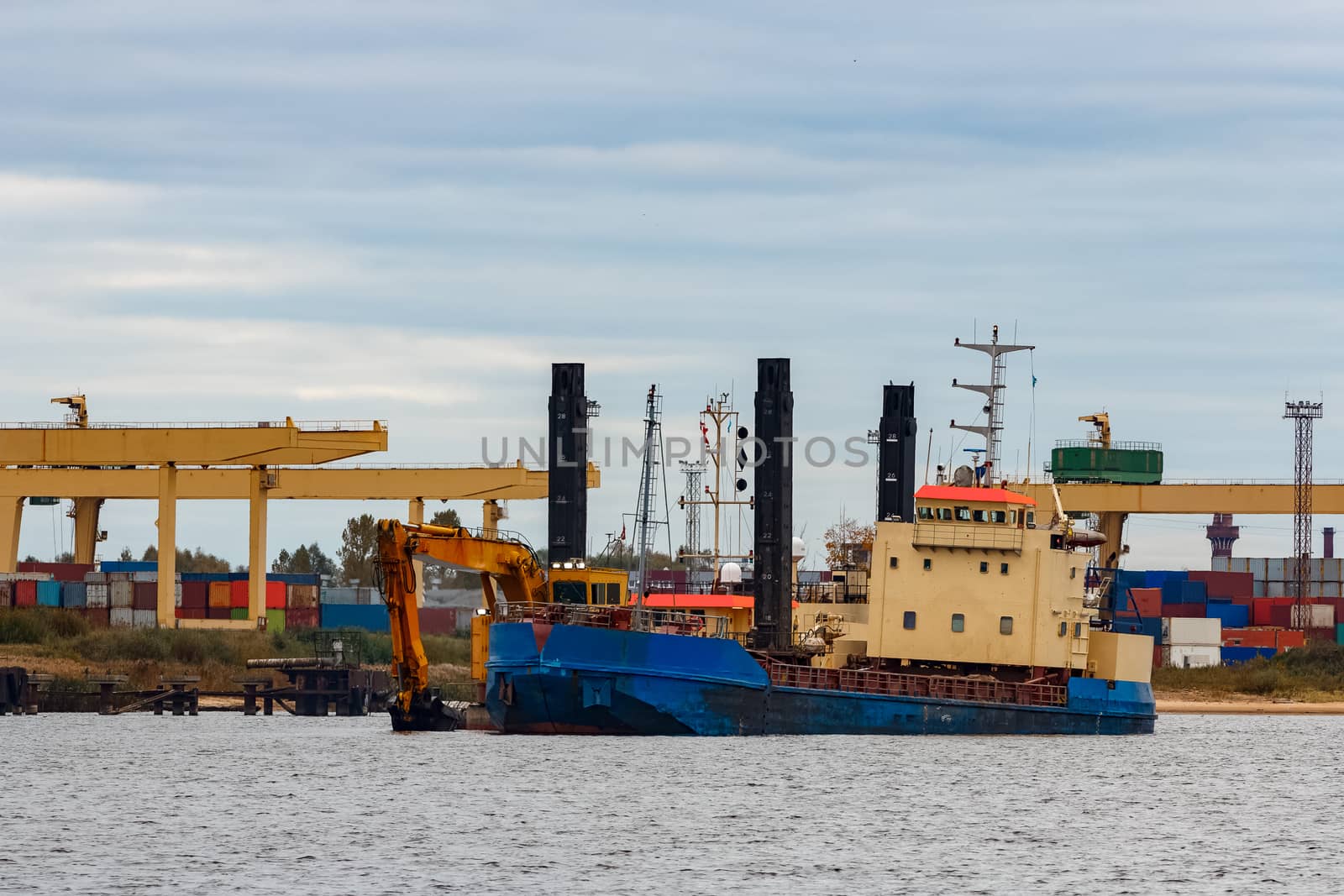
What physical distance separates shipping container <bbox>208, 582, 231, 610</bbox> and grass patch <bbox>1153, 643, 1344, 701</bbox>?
145 feet

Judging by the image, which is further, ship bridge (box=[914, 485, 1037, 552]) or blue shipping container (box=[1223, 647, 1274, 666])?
blue shipping container (box=[1223, 647, 1274, 666])

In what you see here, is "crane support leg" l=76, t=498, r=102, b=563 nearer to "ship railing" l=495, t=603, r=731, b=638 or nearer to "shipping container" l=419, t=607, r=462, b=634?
"shipping container" l=419, t=607, r=462, b=634

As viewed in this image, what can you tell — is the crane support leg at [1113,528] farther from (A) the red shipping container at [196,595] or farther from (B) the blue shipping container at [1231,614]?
(A) the red shipping container at [196,595]

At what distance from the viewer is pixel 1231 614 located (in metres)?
108

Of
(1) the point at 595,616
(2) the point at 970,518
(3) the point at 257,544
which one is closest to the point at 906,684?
(2) the point at 970,518

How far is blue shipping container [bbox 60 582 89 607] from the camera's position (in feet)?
303

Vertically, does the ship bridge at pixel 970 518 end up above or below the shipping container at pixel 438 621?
above

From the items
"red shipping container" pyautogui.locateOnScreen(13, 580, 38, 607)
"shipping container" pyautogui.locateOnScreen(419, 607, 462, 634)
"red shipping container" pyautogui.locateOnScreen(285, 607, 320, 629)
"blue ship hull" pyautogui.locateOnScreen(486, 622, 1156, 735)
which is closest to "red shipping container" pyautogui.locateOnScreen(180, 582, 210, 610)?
"red shipping container" pyautogui.locateOnScreen(285, 607, 320, 629)

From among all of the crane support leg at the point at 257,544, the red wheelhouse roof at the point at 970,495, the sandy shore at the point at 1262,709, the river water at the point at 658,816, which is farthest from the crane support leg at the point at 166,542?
the sandy shore at the point at 1262,709

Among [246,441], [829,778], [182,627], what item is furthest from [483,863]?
[182,627]

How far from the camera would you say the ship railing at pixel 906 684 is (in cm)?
5531

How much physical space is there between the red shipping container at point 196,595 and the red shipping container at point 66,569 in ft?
17.4

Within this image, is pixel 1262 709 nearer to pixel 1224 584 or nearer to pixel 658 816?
pixel 1224 584

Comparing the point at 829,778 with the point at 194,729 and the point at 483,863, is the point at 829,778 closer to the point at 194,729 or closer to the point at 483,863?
the point at 483,863
